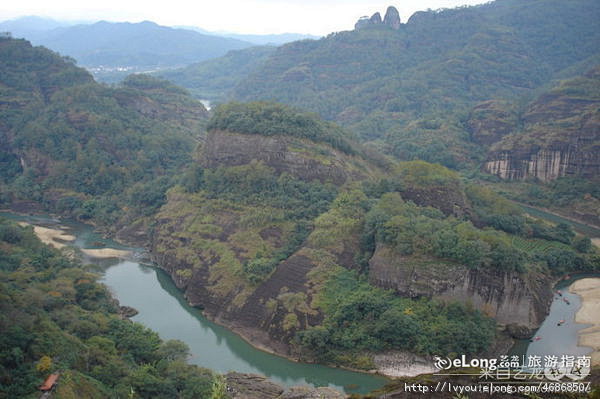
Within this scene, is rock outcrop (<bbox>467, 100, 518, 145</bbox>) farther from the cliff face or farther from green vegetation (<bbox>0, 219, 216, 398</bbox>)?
green vegetation (<bbox>0, 219, 216, 398</bbox>)

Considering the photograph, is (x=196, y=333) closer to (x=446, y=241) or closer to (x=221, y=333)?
(x=221, y=333)

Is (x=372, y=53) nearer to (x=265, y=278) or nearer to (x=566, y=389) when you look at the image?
(x=265, y=278)

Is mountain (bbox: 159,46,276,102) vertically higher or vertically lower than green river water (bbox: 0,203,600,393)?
higher

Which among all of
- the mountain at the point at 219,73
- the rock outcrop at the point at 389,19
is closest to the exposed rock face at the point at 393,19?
the rock outcrop at the point at 389,19

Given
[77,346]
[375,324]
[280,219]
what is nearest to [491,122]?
[280,219]

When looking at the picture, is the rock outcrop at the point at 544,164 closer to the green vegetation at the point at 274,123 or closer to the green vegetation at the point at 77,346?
the green vegetation at the point at 274,123

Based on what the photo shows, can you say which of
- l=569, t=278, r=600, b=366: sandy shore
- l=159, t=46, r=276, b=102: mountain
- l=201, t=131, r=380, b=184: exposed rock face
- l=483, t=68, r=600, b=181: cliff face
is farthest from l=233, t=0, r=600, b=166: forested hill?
l=569, t=278, r=600, b=366: sandy shore
